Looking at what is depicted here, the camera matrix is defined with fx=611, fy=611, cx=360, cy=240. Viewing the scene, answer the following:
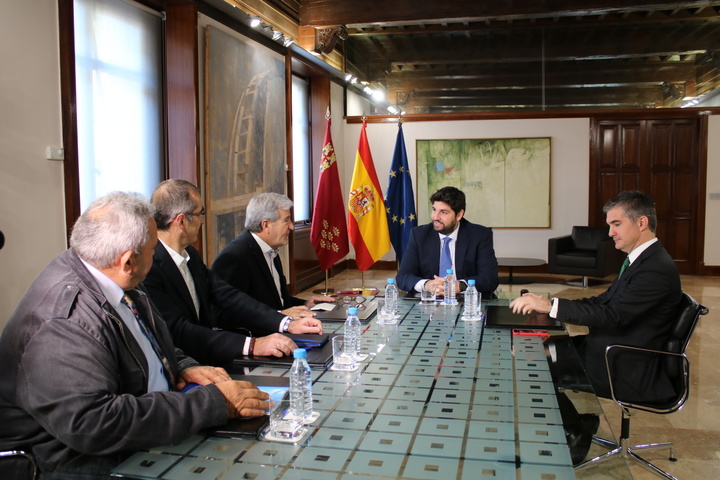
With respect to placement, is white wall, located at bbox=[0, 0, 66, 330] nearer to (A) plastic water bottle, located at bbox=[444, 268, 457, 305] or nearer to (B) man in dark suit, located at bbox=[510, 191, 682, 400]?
(A) plastic water bottle, located at bbox=[444, 268, 457, 305]

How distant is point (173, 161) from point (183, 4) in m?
1.30

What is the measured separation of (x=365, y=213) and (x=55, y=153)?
365cm

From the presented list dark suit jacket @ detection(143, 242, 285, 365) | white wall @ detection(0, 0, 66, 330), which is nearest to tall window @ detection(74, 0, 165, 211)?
white wall @ detection(0, 0, 66, 330)

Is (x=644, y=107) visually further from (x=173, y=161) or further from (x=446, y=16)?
(x=173, y=161)

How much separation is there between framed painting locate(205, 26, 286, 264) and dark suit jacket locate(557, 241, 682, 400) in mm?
3625

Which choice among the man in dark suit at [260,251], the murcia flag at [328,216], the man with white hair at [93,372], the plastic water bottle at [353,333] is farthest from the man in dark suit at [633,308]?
the murcia flag at [328,216]

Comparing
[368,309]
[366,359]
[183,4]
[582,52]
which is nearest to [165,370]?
[366,359]

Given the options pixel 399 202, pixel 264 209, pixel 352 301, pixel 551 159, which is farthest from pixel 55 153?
pixel 551 159

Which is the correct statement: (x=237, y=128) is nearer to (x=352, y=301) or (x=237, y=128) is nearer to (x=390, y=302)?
(x=352, y=301)

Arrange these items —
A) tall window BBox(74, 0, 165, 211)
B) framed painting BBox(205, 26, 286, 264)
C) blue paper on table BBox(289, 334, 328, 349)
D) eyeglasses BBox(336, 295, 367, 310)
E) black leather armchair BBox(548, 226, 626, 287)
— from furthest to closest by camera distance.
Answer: black leather armchair BBox(548, 226, 626, 287) → framed painting BBox(205, 26, 286, 264) → tall window BBox(74, 0, 165, 211) → eyeglasses BBox(336, 295, 367, 310) → blue paper on table BBox(289, 334, 328, 349)

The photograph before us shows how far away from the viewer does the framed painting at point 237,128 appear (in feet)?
17.8

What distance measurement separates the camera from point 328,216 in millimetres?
6844

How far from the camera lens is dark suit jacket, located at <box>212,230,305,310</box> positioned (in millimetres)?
3008

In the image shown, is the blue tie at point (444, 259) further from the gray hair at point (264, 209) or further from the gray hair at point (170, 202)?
the gray hair at point (170, 202)
